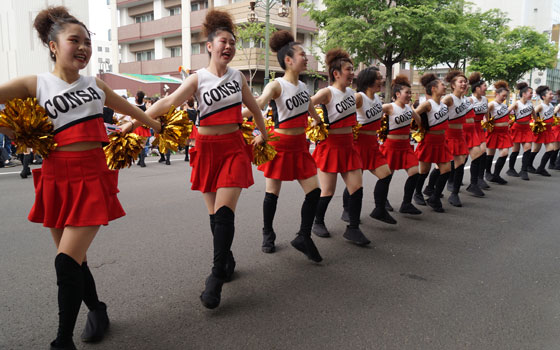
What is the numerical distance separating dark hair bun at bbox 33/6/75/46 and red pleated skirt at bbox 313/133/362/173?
9.17 ft

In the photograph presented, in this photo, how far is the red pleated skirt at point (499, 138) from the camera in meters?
8.21

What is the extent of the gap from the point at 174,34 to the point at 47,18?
32246 mm

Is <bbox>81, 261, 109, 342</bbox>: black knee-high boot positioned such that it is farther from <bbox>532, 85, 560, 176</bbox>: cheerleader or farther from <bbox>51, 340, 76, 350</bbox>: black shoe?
<bbox>532, 85, 560, 176</bbox>: cheerleader

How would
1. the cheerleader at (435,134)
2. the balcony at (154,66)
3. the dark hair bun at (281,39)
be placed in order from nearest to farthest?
1. the dark hair bun at (281,39)
2. the cheerleader at (435,134)
3. the balcony at (154,66)

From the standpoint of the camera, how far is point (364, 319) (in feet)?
9.70

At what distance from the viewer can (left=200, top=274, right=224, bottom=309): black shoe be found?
3.00 meters

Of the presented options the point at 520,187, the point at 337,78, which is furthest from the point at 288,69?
the point at 520,187

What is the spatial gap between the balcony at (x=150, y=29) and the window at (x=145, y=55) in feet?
3.74

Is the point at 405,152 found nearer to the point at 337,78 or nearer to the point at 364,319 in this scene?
the point at 337,78

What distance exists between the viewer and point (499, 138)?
8.23 metres

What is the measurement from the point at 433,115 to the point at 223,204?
4.09 metres

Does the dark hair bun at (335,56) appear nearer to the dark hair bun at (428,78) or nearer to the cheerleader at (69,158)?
the dark hair bun at (428,78)

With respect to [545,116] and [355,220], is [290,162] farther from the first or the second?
[545,116]

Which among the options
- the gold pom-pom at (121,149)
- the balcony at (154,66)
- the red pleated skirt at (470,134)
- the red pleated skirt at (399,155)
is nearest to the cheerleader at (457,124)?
the red pleated skirt at (470,134)
